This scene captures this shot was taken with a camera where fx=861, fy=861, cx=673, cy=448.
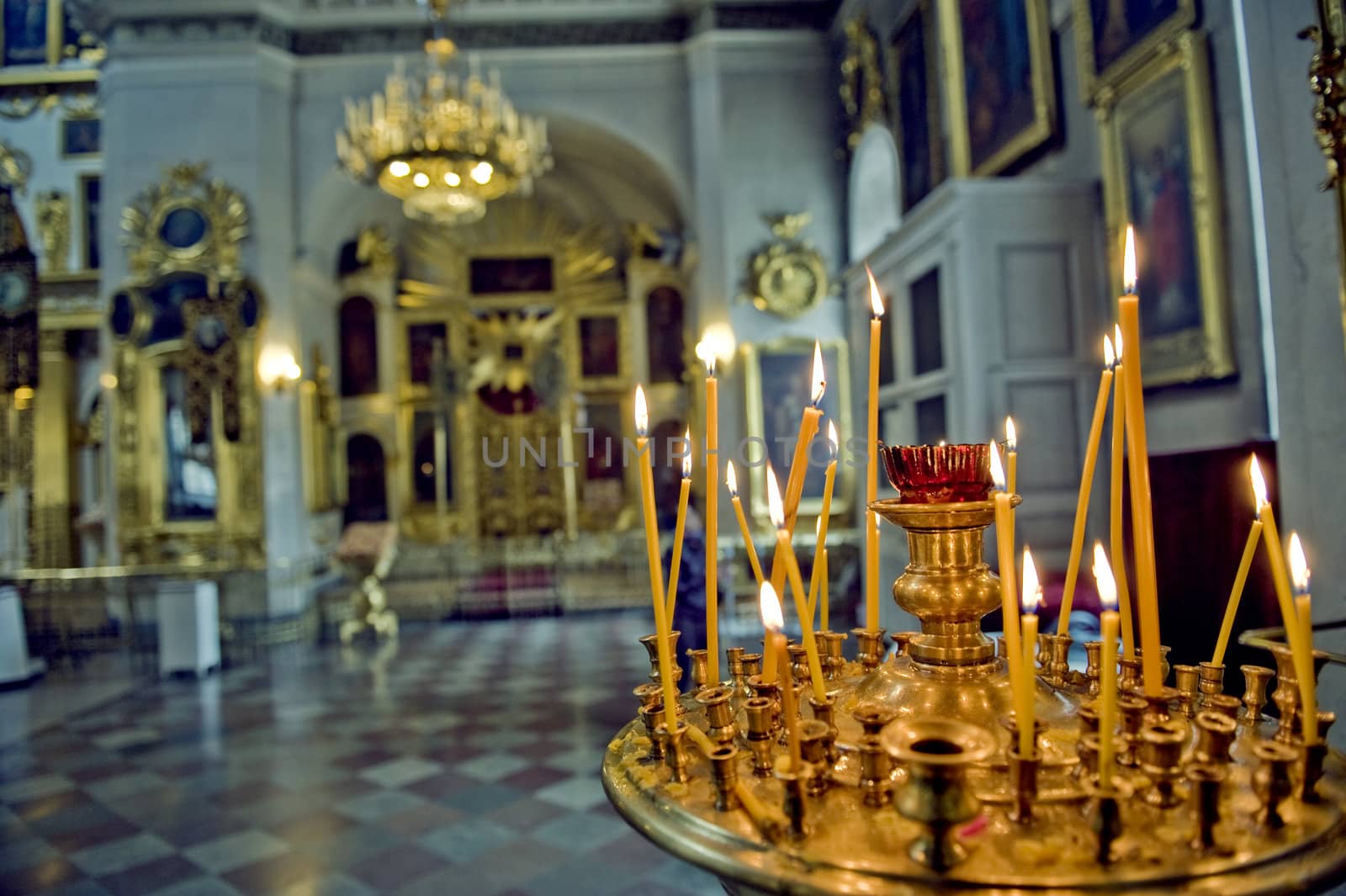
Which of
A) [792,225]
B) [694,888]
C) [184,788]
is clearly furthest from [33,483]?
[694,888]

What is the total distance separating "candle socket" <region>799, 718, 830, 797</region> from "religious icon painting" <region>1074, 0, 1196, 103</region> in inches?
160

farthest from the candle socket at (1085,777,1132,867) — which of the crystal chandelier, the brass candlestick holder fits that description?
the crystal chandelier

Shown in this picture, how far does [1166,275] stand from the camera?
410 cm

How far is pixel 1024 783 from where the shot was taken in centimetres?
85

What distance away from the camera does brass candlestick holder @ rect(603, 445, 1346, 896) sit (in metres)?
0.78

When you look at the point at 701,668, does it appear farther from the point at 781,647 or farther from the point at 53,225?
the point at 53,225

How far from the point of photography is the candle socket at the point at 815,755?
37.9 inches

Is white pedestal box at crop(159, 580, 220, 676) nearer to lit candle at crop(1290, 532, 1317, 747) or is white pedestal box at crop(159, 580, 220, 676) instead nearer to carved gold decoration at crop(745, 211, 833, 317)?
carved gold decoration at crop(745, 211, 833, 317)

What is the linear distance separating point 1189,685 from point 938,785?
2.21 feet

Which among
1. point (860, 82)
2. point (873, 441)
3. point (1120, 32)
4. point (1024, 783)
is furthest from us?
point (860, 82)

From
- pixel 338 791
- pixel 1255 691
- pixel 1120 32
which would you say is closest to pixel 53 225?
pixel 338 791

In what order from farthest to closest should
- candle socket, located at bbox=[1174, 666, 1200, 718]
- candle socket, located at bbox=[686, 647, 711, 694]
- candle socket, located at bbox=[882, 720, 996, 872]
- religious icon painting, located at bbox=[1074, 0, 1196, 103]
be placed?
religious icon painting, located at bbox=[1074, 0, 1196, 103] < candle socket, located at bbox=[686, 647, 711, 694] < candle socket, located at bbox=[1174, 666, 1200, 718] < candle socket, located at bbox=[882, 720, 996, 872]

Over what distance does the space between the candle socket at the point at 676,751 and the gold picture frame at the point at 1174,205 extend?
362cm

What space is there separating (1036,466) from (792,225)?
4.89m
